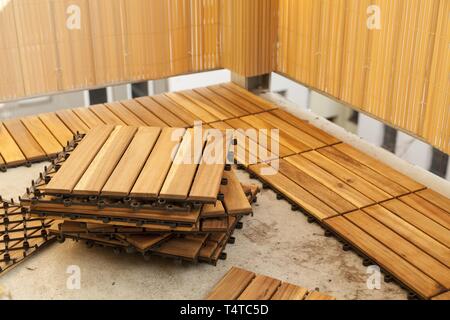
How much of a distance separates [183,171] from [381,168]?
1.57 m

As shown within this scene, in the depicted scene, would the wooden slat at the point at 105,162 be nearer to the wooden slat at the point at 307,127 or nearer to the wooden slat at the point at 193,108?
the wooden slat at the point at 193,108

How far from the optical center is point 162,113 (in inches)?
203

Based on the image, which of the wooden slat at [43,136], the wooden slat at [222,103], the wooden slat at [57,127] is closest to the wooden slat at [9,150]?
the wooden slat at [43,136]

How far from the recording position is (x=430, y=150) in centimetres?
436

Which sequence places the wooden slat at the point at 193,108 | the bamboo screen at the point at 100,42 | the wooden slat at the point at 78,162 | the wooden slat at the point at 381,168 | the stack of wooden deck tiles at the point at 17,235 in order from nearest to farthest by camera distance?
the wooden slat at the point at 78,162 → the stack of wooden deck tiles at the point at 17,235 → the wooden slat at the point at 381,168 → the bamboo screen at the point at 100,42 → the wooden slat at the point at 193,108

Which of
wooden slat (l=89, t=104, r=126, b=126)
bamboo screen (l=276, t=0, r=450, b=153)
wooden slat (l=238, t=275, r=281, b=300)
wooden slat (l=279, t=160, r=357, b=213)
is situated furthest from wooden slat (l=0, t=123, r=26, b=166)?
bamboo screen (l=276, t=0, r=450, b=153)

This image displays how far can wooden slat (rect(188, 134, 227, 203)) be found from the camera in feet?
10.5

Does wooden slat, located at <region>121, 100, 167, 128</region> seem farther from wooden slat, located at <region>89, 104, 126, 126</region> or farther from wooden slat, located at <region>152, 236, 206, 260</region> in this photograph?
wooden slat, located at <region>152, 236, 206, 260</region>

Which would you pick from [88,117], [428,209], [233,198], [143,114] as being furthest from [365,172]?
[88,117]

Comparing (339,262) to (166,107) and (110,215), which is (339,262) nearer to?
(110,215)

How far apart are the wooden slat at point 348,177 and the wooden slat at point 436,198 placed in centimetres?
23

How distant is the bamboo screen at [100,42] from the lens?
4.79 meters

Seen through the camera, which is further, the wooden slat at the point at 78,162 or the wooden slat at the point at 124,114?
the wooden slat at the point at 124,114

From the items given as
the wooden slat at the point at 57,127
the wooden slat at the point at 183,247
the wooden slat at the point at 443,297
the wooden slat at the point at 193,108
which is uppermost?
the wooden slat at the point at 193,108
